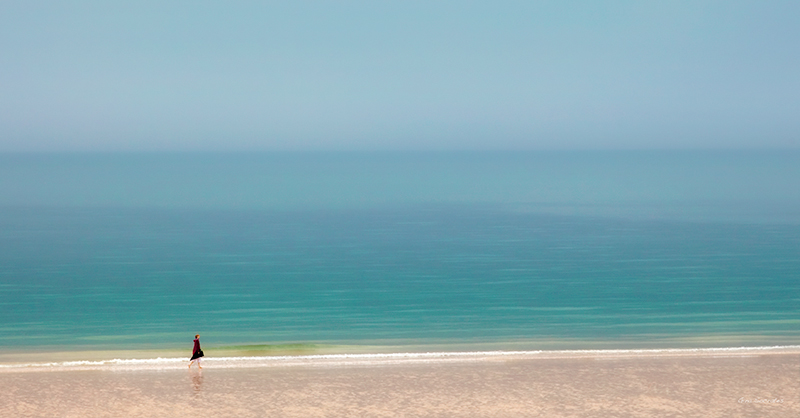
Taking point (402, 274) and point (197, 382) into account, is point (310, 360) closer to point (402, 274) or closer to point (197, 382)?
point (197, 382)

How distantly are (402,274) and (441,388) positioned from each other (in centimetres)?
1869

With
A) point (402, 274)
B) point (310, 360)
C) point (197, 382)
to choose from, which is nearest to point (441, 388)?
point (310, 360)

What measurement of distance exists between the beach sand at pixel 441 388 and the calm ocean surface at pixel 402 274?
4.09m

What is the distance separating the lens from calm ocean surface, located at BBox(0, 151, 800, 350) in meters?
23.1

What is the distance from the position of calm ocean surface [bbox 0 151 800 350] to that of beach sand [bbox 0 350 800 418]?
409 centimetres

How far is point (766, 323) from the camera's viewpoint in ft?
78.1

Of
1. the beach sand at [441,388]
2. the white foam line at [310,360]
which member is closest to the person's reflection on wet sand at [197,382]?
the beach sand at [441,388]

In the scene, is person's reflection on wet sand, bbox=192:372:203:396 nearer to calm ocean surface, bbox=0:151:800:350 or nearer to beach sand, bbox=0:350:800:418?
beach sand, bbox=0:350:800:418

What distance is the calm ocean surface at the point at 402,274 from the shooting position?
2314 centimetres

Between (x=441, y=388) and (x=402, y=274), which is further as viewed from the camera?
(x=402, y=274)

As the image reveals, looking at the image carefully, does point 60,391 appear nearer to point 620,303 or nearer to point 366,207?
point 620,303

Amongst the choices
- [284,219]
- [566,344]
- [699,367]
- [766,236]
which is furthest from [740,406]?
[284,219]

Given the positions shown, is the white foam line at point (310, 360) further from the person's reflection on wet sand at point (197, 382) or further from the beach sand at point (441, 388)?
the person's reflection on wet sand at point (197, 382)

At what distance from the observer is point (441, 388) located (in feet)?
50.4
